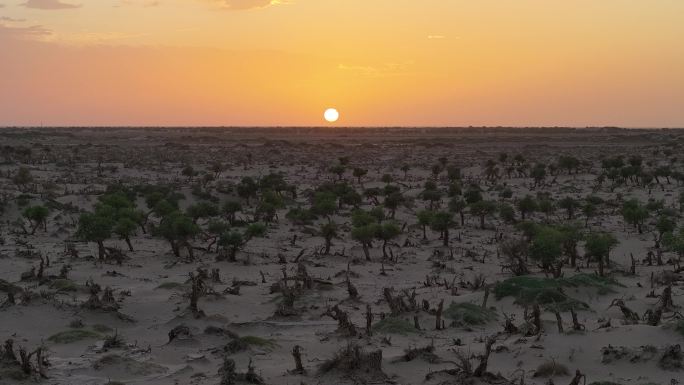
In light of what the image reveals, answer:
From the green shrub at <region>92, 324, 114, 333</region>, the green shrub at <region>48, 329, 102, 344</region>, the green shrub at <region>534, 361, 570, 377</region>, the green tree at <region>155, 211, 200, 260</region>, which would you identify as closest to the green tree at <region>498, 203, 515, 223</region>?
the green tree at <region>155, 211, 200, 260</region>

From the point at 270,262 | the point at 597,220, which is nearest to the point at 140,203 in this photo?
the point at 270,262

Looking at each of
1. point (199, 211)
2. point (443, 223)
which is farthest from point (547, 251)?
point (199, 211)

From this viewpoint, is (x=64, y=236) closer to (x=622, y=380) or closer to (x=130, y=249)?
(x=130, y=249)

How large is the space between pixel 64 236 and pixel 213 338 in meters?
14.5

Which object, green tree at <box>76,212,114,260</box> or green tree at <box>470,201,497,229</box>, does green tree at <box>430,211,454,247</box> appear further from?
green tree at <box>76,212,114,260</box>

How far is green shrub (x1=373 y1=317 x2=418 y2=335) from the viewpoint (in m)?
12.6

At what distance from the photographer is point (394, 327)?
41.7 ft

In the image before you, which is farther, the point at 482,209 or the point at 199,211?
the point at 482,209

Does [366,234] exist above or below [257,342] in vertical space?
above

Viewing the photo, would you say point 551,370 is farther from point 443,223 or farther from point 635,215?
point 635,215

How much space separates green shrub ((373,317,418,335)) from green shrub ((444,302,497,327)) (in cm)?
107

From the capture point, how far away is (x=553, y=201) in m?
35.1

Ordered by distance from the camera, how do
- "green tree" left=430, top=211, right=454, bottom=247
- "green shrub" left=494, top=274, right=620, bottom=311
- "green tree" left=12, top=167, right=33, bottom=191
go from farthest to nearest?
"green tree" left=12, top=167, right=33, bottom=191, "green tree" left=430, top=211, right=454, bottom=247, "green shrub" left=494, top=274, right=620, bottom=311

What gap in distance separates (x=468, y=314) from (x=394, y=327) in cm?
191
